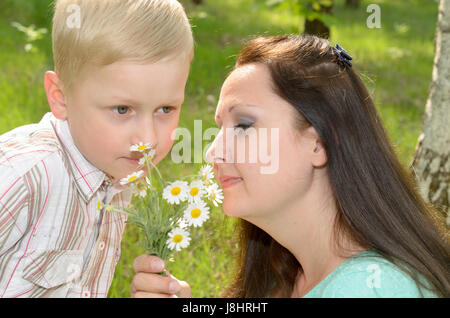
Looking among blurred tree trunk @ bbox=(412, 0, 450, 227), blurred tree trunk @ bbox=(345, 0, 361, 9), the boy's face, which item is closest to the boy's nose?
the boy's face

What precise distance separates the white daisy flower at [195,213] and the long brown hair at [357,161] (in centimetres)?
67

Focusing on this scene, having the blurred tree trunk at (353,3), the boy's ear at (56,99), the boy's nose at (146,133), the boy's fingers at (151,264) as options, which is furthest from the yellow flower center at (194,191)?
the blurred tree trunk at (353,3)

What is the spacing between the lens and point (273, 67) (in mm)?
2221

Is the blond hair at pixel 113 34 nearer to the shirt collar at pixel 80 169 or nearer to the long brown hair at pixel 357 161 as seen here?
the shirt collar at pixel 80 169

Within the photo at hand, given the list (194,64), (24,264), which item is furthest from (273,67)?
(194,64)

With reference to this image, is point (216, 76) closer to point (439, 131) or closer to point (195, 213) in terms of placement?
point (439, 131)

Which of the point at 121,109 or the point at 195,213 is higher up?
the point at 121,109

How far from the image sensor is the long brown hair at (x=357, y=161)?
83.7 inches

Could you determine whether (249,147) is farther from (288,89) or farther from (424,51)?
(424,51)

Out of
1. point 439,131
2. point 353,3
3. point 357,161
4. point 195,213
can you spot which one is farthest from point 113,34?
point 353,3

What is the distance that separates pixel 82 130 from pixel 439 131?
2.43m

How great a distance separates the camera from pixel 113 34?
2057 millimetres
